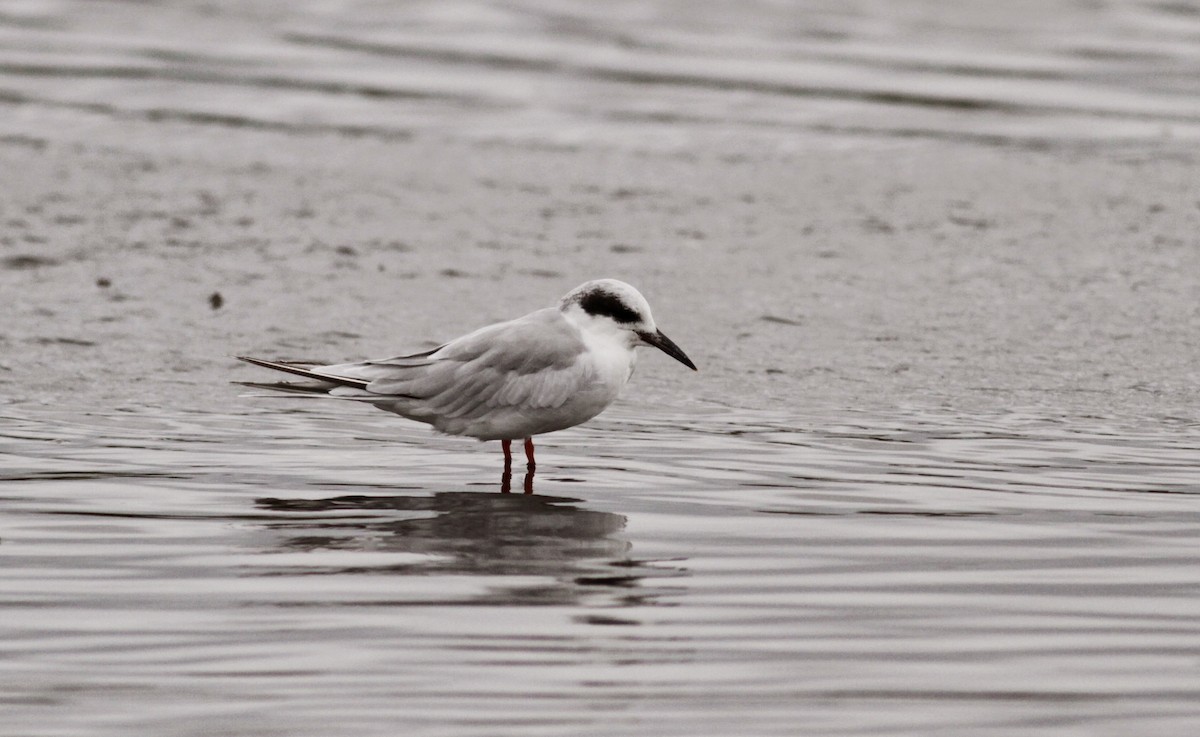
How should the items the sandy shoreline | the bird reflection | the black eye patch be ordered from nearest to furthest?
1. the bird reflection
2. the black eye patch
3. the sandy shoreline

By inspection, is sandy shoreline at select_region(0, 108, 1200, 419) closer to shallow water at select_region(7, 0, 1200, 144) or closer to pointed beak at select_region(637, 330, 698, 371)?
shallow water at select_region(7, 0, 1200, 144)

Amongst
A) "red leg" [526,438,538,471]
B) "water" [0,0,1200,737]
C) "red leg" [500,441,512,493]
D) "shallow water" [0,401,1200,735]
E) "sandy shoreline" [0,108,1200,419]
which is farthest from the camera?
"sandy shoreline" [0,108,1200,419]

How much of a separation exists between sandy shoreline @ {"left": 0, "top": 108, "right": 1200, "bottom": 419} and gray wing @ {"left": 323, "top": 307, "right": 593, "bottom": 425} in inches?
48.0

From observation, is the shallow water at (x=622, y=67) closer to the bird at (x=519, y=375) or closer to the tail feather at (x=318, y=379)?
the bird at (x=519, y=375)

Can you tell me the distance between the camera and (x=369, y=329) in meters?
10.6

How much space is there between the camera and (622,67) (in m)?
18.7

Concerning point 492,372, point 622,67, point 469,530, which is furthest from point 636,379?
point 622,67

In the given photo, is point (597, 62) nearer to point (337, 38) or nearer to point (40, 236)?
point (337, 38)

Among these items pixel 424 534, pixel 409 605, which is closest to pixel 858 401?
pixel 424 534

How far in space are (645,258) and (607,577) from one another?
20.6 feet

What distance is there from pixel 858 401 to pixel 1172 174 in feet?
22.0

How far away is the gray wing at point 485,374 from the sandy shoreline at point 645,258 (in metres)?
1.22

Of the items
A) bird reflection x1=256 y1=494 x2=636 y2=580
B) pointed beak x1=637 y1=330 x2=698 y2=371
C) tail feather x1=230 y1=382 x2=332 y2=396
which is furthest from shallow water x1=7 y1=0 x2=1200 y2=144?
bird reflection x1=256 y1=494 x2=636 y2=580

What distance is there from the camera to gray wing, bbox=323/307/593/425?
312 inches
